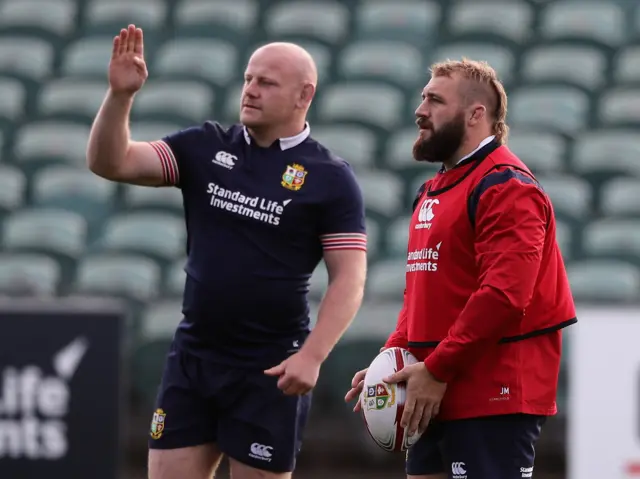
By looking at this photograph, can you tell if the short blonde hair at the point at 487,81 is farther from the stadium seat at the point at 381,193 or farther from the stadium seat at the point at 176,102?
the stadium seat at the point at 176,102

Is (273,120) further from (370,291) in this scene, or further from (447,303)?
(370,291)

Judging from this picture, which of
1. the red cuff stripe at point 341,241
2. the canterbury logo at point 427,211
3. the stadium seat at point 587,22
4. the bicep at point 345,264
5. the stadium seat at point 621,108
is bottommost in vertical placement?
the bicep at point 345,264

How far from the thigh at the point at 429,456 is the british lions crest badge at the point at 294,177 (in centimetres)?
102

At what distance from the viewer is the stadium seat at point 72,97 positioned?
10.5m

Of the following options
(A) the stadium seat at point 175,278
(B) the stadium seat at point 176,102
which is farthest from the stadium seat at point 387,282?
(B) the stadium seat at point 176,102

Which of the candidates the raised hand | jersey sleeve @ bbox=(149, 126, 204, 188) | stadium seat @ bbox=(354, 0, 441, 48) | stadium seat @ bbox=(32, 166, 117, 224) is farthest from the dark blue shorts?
stadium seat @ bbox=(354, 0, 441, 48)

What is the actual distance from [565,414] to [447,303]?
358 cm

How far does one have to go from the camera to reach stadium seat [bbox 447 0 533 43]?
Answer: 11.0m

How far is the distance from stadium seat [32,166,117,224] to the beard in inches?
236

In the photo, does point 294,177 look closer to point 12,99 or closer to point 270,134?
point 270,134

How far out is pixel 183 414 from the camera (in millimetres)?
4203

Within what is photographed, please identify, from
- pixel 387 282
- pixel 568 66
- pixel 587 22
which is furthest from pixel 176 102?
pixel 587 22

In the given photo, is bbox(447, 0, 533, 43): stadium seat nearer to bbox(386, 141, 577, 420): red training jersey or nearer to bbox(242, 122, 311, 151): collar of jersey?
bbox(242, 122, 311, 151): collar of jersey

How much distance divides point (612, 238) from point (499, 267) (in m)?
5.14
